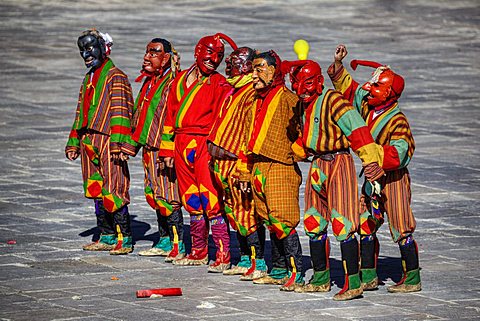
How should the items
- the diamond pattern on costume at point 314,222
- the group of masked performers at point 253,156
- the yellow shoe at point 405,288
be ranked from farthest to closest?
the yellow shoe at point 405,288 → the diamond pattern on costume at point 314,222 → the group of masked performers at point 253,156

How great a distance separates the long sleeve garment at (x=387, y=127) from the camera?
9.50m

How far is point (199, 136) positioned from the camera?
10.7 m

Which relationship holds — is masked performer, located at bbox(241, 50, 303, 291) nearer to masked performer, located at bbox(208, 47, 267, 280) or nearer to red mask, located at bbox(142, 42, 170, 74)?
masked performer, located at bbox(208, 47, 267, 280)

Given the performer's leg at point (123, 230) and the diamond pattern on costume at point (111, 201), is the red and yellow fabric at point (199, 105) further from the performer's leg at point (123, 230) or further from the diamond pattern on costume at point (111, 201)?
the performer's leg at point (123, 230)

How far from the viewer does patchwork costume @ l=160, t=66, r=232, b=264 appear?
10641mm

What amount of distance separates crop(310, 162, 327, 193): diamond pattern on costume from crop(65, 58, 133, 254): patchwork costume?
2.18 metres

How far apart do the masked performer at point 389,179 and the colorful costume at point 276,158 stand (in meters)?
0.50

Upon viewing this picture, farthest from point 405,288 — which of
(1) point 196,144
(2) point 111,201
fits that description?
(2) point 111,201

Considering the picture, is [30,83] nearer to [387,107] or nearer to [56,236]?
[56,236]

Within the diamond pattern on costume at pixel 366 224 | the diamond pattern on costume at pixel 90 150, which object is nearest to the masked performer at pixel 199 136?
the diamond pattern on costume at pixel 90 150

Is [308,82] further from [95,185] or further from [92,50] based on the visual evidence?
[95,185]

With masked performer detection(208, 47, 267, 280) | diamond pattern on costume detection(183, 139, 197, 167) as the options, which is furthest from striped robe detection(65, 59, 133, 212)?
masked performer detection(208, 47, 267, 280)

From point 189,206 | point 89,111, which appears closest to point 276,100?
point 189,206

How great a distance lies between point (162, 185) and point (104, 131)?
0.73 meters
